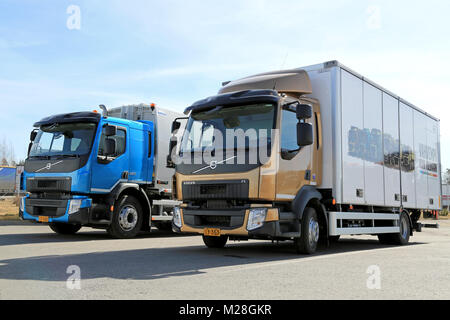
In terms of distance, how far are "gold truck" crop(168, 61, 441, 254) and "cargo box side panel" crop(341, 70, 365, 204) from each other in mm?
22

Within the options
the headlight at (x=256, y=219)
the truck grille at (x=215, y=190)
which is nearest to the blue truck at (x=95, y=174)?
the truck grille at (x=215, y=190)

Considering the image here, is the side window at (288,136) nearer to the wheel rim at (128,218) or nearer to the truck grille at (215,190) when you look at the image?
the truck grille at (215,190)

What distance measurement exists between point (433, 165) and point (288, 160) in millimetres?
8840

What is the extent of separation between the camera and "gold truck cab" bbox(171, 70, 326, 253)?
26.0 feet

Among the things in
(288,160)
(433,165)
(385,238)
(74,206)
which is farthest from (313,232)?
(433,165)

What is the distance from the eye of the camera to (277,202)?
827 cm

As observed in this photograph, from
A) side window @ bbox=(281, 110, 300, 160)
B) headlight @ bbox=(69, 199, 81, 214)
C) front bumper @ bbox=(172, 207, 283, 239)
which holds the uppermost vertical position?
side window @ bbox=(281, 110, 300, 160)

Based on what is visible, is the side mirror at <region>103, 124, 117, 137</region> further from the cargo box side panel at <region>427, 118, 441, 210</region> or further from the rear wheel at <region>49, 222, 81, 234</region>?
the cargo box side panel at <region>427, 118, 441, 210</region>

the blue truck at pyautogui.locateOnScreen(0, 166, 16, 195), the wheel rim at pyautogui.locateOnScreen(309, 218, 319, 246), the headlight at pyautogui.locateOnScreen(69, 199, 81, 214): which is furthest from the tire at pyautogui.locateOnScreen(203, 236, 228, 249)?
the blue truck at pyautogui.locateOnScreen(0, 166, 16, 195)

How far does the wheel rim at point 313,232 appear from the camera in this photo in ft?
29.0

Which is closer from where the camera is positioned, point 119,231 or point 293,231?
point 293,231
